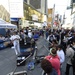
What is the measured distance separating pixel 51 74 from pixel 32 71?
504 centimetres

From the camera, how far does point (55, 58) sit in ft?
15.8

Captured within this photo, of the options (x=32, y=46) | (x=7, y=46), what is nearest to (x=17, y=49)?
(x=32, y=46)

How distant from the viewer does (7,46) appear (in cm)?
1709

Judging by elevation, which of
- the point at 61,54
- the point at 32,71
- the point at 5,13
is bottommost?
the point at 32,71

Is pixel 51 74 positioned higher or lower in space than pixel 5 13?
lower

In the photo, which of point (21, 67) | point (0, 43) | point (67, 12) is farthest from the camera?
point (67, 12)

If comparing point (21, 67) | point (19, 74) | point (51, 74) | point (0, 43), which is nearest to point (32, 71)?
point (21, 67)

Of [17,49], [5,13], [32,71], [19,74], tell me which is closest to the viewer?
[19,74]

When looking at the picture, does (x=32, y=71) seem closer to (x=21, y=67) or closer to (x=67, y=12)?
(x=21, y=67)

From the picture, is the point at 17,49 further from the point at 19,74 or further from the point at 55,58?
the point at 55,58

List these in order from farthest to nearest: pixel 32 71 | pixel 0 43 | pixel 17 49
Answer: pixel 0 43, pixel 17 49, pixel 32 71

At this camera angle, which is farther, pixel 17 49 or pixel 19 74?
pixel 17 49

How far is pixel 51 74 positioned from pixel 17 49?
28.7 feet

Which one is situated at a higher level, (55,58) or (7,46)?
(55,58)
